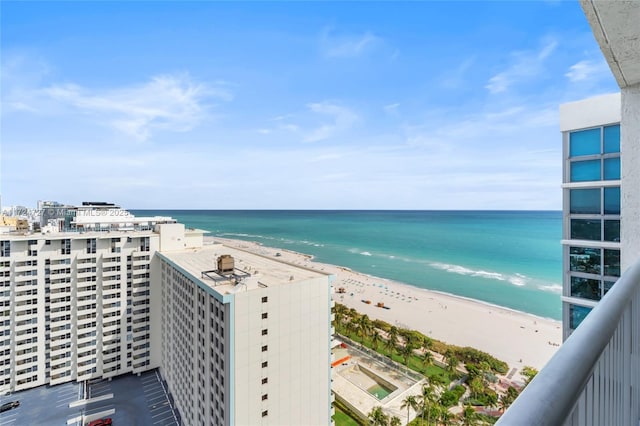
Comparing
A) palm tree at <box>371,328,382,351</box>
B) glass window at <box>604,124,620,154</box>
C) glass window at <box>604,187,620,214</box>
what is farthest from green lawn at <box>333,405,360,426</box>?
glass window at <box>604,124,620,154</box>

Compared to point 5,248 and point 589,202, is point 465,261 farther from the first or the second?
point 5,248

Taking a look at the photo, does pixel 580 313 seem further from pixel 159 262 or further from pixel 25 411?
pixel 25 411

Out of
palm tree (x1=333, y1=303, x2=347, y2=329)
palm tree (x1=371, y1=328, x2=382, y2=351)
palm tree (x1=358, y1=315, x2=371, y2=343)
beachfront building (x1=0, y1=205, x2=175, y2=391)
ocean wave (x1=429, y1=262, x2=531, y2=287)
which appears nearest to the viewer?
beachfront building (x1=0, y1=205, x2=175, y2=391)

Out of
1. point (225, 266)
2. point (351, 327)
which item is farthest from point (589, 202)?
point (351, 327)

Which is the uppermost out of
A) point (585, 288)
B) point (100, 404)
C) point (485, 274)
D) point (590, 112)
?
point (590, 112)

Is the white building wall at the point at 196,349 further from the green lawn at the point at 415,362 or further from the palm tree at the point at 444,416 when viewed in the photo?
the green lawn at the point at 415,362

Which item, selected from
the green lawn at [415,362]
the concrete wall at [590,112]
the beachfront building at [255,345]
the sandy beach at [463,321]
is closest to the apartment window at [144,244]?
the beachfront building at [255,345]

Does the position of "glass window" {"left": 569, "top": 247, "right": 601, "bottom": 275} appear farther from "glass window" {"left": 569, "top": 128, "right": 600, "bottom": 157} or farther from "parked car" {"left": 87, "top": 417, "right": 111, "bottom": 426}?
"parked car" {"left": 87, "top": 417, "right": 111, "bottom": 426}

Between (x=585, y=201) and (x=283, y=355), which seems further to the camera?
(x=283, y=355)
